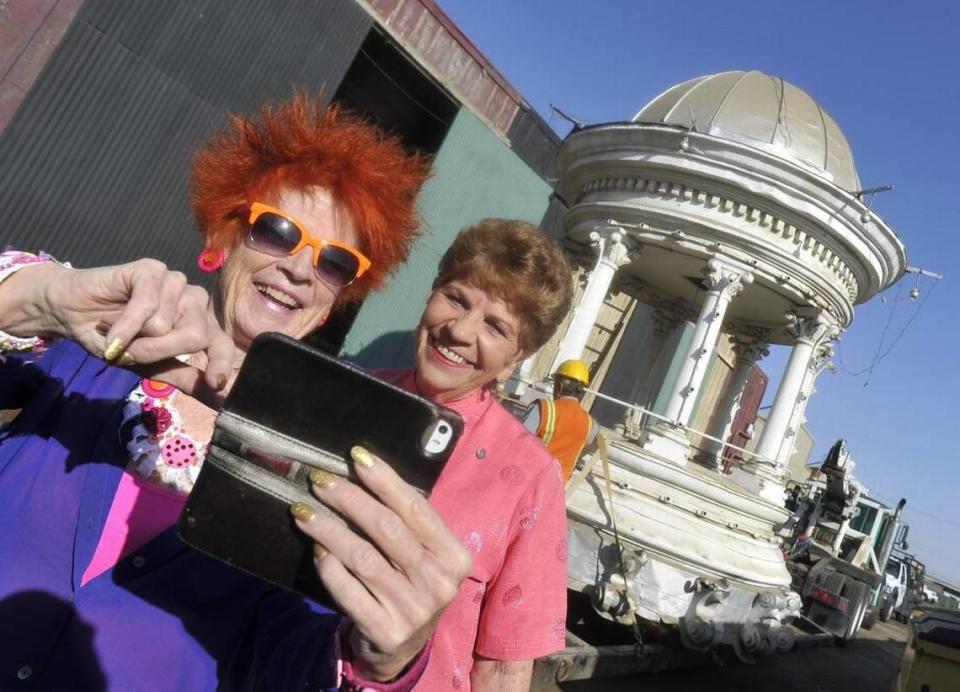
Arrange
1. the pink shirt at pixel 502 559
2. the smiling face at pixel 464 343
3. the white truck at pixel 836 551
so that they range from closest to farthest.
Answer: the pink shirt at pixel 502 559
the smiling face at pixel 464 343
the white truck at pixel 836 551

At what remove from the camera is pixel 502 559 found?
5.60ft

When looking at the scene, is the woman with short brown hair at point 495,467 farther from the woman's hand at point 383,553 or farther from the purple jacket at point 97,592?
the woman's hand at point 383,553

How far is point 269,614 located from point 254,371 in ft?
2.32

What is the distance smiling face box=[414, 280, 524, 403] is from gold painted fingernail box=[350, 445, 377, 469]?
3.32ft

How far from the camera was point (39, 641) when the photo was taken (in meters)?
1.23

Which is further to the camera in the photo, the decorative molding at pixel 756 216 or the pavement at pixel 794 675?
the decorative molding at pixel 756 216

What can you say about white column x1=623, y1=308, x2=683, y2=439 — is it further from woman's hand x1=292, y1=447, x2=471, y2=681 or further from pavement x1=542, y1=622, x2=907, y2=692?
woman's hand x1=292, y1=447, x2=471, y2=681

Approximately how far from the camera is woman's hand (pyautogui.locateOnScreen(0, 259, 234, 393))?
1.08 meters

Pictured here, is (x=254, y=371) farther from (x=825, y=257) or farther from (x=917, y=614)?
(x=825, y=257)

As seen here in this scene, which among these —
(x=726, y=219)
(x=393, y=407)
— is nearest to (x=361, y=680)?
(x=393, y=407)

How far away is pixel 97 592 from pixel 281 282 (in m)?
0.80

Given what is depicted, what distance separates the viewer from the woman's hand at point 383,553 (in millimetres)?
987

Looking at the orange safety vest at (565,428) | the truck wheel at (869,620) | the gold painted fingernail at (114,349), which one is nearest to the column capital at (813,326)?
the orange safety vest at (565,428)

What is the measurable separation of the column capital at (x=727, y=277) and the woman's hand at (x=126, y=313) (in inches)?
340
